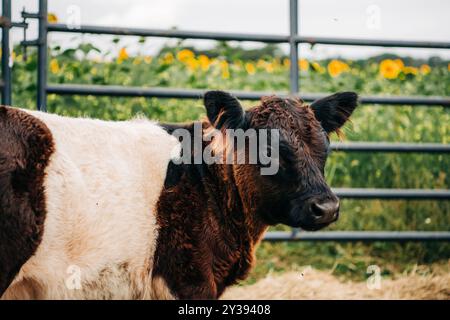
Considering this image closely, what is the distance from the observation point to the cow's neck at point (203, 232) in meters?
3.12

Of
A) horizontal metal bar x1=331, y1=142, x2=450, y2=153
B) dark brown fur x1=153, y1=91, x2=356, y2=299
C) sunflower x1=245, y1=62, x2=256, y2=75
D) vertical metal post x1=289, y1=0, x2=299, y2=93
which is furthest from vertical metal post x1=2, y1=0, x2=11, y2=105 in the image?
sunflower x1=245, y1=62, x2=256, y2=75

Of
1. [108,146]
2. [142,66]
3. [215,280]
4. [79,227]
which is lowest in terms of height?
[215,280]

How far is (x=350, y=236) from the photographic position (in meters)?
4.56

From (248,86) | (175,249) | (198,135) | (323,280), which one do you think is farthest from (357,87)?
(175,249)

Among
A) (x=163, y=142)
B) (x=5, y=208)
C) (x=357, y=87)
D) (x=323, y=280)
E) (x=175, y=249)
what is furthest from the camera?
(x=357, y=87)

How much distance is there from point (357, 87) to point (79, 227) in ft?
13.3

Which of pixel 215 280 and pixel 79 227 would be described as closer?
pixel 79 227

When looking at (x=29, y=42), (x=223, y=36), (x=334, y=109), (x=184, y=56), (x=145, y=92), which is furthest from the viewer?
(x=184, y=56)

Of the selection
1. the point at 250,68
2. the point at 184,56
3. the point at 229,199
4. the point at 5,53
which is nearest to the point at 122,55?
the point at 184,56

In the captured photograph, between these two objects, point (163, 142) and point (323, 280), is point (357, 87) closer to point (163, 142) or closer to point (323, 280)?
point (323, 280)

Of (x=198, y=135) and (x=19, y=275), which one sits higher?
(x=198, y=135)

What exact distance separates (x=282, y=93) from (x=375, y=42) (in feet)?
2.32

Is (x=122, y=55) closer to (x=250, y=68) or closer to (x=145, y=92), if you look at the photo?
(x=250, y=68)
